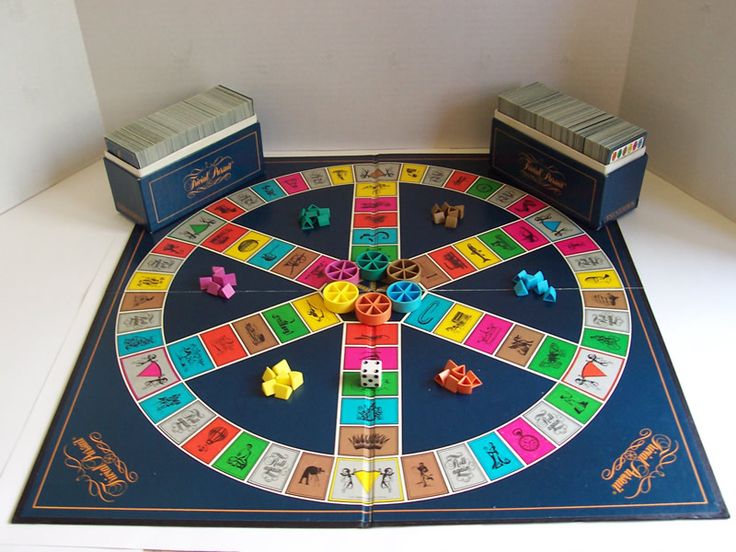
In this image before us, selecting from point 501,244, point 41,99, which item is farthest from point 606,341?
point 41,99

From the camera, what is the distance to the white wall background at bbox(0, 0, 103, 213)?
9.49ft

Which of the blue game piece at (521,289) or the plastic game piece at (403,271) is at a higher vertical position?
the plastic game piece at (403,271)

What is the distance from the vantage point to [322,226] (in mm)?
2848

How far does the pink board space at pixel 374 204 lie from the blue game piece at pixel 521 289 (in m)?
0.62

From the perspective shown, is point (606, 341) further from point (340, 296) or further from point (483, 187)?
point (483, 187)

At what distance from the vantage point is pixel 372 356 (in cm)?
231

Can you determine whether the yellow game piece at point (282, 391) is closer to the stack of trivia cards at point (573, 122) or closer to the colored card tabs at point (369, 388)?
the colored card tabs at point (369, 388)

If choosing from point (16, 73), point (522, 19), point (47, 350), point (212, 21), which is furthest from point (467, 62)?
point (47, 350)

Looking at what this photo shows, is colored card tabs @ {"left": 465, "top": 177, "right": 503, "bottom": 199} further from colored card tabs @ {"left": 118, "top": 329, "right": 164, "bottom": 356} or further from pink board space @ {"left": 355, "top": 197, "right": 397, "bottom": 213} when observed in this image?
colored card tabs @ {"left": 118, "top": 329, "right": 164, "bottom": 356}

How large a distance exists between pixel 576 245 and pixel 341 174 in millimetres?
955

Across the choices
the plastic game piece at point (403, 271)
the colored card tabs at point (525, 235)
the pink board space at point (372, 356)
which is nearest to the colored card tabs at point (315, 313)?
the pink board space at point (372, 356)

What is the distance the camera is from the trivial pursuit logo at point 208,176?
293cm

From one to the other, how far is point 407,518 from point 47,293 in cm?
142

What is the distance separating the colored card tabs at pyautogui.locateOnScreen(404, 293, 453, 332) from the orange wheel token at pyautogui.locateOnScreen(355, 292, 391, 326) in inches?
2.8
